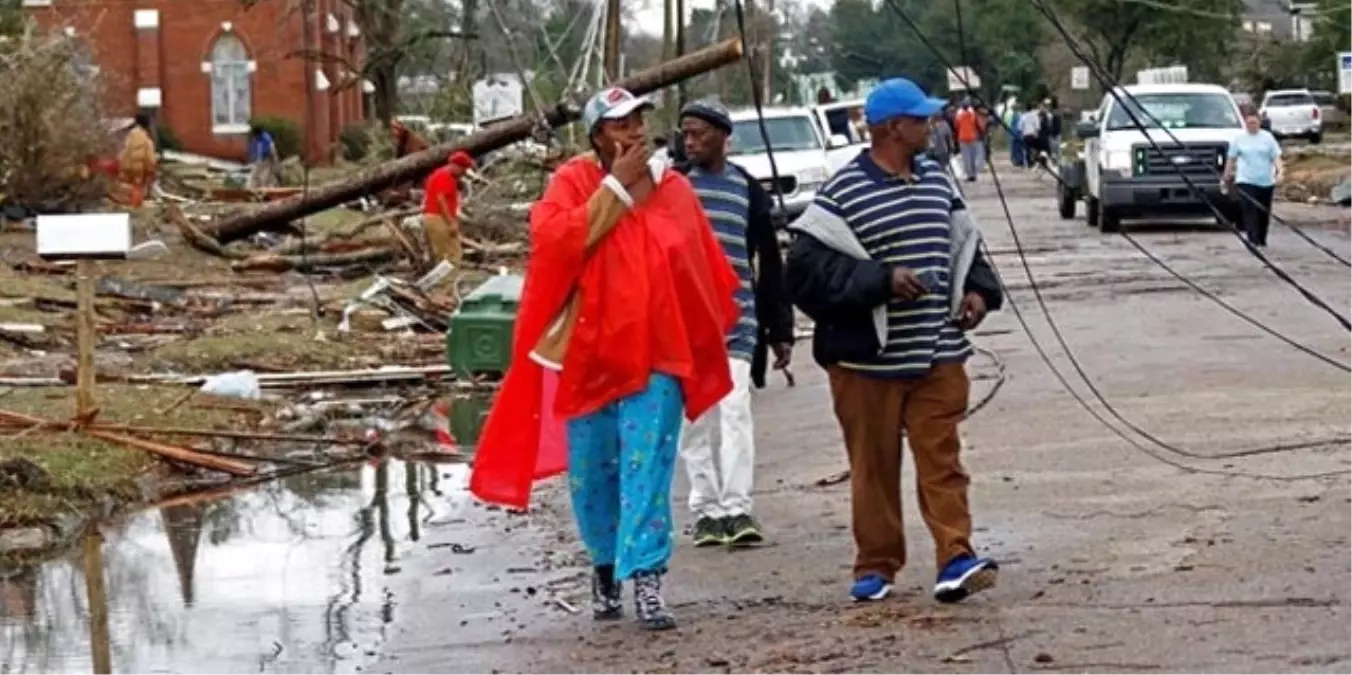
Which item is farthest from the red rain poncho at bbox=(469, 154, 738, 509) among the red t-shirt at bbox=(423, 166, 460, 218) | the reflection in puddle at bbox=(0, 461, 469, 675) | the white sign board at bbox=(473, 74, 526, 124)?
the white sign board at bbox=(473, 74, 526, 124)

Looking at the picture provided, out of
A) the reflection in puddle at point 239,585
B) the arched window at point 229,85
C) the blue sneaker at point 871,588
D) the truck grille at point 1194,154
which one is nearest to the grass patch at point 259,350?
the reflection in puddle at point 239,585

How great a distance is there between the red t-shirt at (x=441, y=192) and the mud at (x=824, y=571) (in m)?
10.8

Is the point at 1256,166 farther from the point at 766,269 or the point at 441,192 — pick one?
the point at 766,269

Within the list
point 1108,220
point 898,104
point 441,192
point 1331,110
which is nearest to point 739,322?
point 898,104

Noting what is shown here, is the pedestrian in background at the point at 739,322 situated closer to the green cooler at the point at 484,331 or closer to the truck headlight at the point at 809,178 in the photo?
the green cooler at the point at 484,331

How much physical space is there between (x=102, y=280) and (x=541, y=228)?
15.9 meters

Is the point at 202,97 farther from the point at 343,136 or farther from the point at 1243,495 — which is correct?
the point at 1243,495

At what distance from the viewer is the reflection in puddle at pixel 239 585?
29.5ft

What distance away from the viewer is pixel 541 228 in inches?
339

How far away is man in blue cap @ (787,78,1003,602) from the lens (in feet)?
28.2

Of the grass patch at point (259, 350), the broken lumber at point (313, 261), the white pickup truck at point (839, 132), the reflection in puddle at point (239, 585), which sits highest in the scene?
the white pickup truck at point (839, 132)

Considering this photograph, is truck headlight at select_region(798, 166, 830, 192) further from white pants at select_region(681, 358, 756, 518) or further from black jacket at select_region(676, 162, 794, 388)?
white pants at select_region(681, 358, 756, 518)

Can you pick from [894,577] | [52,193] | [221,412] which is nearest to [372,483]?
[221,412]

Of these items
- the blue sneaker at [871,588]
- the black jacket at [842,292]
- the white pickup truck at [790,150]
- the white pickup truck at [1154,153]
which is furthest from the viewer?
the white pickup truck at [790,150]
